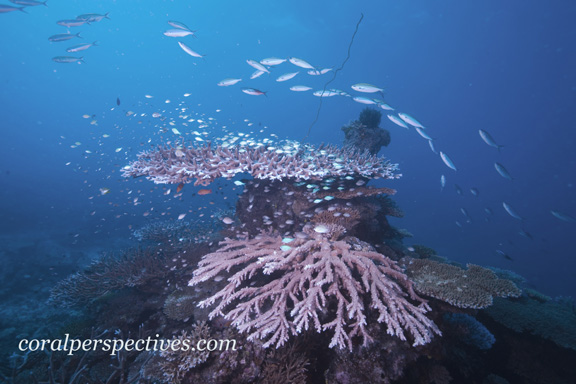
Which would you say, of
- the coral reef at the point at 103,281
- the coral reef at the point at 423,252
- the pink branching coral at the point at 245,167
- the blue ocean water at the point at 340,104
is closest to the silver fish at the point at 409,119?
the pink branching coral at the point at 245,167

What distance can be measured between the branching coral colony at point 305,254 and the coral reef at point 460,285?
37 cm

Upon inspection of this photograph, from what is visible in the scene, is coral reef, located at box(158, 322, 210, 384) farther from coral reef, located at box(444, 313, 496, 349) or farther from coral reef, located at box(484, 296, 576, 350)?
coral reef, located at box(484, 296, 576, 350)

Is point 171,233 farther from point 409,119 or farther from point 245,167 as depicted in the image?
point 409,119

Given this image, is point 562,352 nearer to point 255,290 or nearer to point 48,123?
point 255,290

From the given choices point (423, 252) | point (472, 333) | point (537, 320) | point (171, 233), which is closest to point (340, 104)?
point (171, 233)

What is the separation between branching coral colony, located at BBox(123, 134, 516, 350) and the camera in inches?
132

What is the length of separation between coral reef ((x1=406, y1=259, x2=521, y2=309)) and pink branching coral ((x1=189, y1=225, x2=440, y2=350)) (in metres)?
0.42

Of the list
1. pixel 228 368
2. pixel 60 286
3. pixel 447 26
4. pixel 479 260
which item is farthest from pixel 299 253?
pixel 447 26

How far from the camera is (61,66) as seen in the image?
99.9 meters

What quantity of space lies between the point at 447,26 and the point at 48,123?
127 metres

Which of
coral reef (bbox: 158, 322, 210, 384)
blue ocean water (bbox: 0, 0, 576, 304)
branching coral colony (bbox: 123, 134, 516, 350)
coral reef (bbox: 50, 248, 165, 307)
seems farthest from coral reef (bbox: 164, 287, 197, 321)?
blue ocean water (bbox: 0, 0, 576, 304)

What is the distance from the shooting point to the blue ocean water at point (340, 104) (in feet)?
93.5

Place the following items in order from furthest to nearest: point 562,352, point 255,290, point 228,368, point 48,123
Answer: point 48,123, point 562,352, point 255,290, point 228,368

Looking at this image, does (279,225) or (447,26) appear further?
(447,26)
